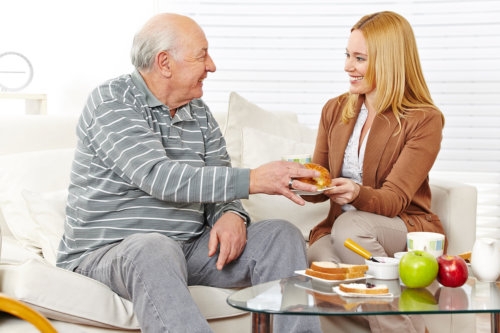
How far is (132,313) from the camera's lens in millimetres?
2162

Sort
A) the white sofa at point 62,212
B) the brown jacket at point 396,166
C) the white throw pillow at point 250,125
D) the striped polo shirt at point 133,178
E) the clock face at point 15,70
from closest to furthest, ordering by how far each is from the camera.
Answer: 1. the white sofa at point 62,212
2. the striped polo shirt at point 133,178
3. the brown jacket at point 396,166
4. the white throw pillow at point 250,125
5. the clock face at point 15,70

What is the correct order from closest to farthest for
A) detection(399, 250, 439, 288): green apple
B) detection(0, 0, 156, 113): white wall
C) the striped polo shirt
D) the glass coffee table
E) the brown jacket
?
1. the glass coffee table
2. detection(399, 250, 439, 288): green apple
3. the striped polo shirt
4. the brown jacket
5. detection(0, 0, 156, 113): white wall

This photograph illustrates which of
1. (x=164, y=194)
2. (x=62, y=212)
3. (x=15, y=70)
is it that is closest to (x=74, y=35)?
(x=15, y=70)

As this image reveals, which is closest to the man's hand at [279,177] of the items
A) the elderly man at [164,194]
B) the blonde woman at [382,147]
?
the elderly man at [164,194]

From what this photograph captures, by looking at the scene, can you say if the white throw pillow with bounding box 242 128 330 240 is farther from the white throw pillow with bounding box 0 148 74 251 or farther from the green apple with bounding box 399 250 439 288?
the green apple with bounding box 399 250 439 288

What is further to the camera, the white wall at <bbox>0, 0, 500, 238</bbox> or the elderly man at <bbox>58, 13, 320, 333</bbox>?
the white wall at <bbox>0, 0, 500, 238</bbox>

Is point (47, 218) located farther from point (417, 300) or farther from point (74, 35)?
point (74, 35)

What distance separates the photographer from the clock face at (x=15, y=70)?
4.08m

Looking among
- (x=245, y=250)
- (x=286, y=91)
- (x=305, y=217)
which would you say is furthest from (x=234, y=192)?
(x=286, y=91)

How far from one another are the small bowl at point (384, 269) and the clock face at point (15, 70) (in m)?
2.58

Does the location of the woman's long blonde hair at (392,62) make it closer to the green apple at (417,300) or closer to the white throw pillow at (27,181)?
the green apple at (417,300)

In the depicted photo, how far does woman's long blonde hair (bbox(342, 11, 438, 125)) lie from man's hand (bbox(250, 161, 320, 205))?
0.54m

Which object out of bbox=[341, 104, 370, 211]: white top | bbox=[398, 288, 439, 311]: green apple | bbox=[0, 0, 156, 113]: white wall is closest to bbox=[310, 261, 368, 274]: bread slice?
bbox=[398, 288, 439, 311]: green apple

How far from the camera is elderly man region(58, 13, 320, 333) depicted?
2131 millimetres
